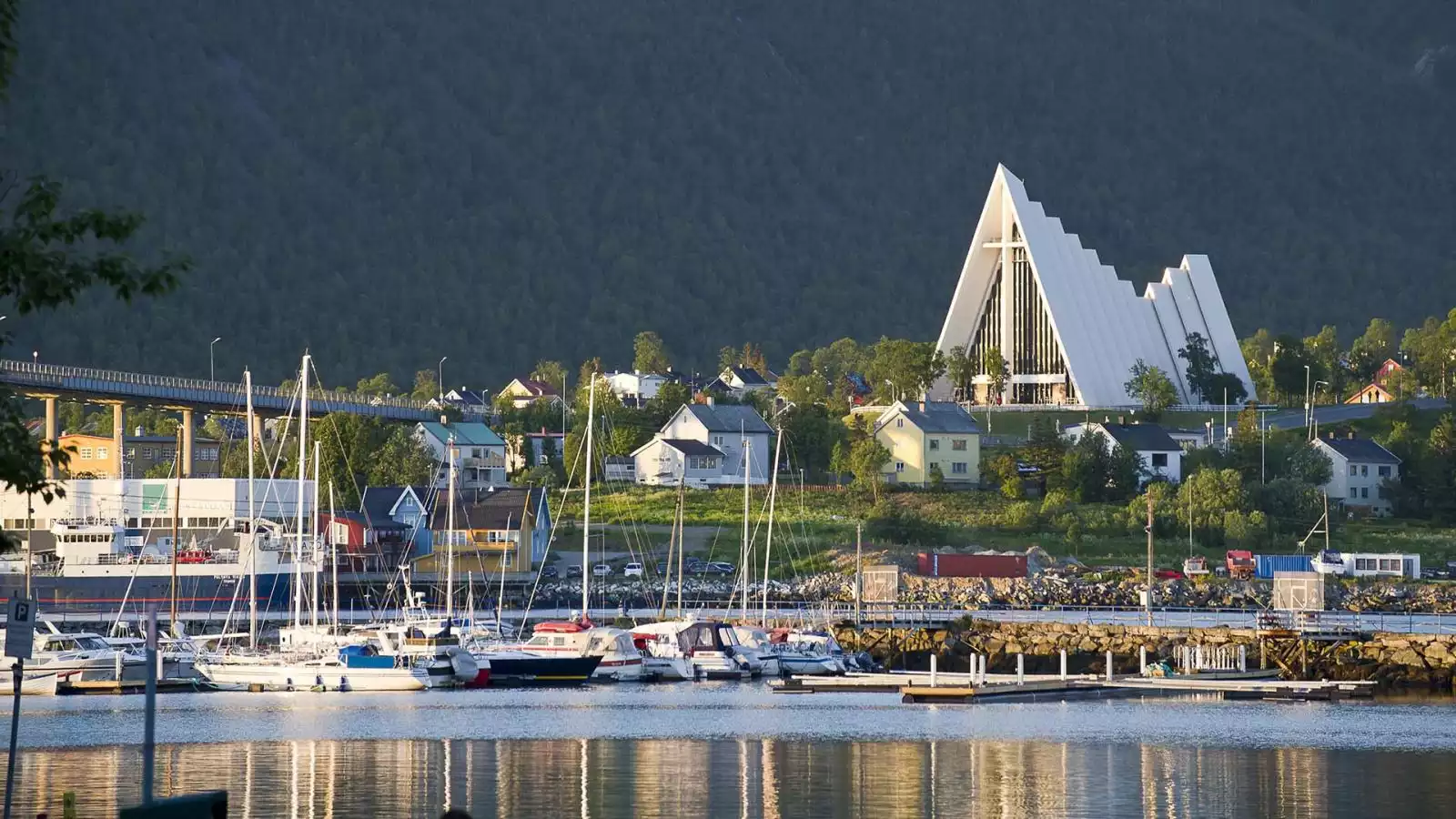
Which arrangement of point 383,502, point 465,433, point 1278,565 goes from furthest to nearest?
point 465,433 → point 383,502 → point 1278,565

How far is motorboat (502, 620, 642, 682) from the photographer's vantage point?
146ft

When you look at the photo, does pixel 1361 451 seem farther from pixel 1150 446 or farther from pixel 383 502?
pixel 383 502

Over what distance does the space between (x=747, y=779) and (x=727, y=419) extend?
53610 millimetres

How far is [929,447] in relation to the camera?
246 feet

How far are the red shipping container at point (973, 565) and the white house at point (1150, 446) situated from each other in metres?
13.3

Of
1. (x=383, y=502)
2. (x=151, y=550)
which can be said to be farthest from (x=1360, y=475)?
(x=151, y=550)

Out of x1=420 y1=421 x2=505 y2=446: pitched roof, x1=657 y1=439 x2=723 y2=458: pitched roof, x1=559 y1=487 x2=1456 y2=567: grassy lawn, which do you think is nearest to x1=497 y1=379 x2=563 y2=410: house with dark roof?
x1=420 y1=421 x2=505 y2=446: pitched roof

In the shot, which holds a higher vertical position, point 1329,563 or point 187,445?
point 187,445

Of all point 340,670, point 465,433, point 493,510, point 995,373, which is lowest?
point 340,670

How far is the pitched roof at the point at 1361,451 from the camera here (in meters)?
73.3

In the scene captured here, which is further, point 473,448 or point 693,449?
point 473,448

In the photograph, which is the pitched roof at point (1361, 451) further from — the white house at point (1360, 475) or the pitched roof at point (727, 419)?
the pitched roof at point (727, 419)

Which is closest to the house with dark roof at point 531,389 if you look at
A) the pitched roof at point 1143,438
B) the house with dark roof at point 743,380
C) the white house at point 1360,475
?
the house with dark roof at point 743,380

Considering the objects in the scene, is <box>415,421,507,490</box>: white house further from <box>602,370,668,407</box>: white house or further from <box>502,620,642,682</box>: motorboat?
<box>602,370,668,407</box>: white house
